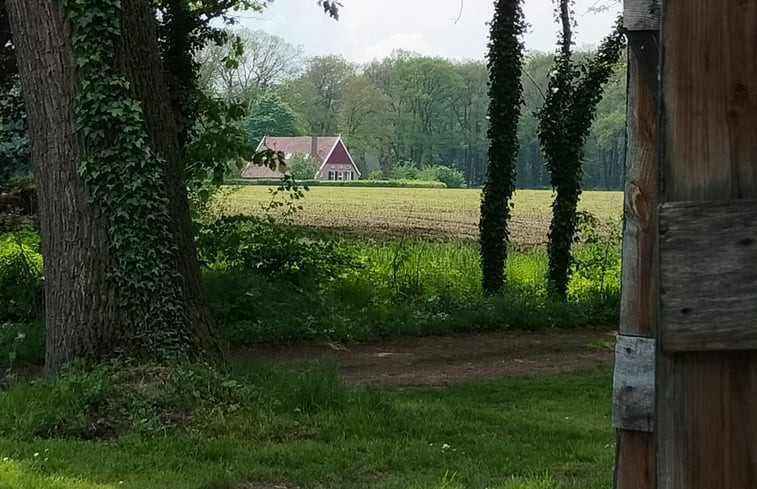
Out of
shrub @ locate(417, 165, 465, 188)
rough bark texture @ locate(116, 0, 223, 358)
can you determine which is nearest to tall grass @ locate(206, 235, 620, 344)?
rough bark texture @ locate(116, 0, 223, 358)

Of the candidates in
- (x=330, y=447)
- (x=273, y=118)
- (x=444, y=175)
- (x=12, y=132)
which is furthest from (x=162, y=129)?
(x=444, y=175)

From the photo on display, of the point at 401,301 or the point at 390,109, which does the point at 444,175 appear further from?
the point at 401,301

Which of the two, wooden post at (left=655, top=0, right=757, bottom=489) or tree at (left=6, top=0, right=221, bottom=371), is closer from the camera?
wooden post at (left=655, top=0, right=757, bottom=489)

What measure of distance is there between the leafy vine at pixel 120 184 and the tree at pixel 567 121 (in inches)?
351

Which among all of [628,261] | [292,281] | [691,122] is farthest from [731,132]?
[292,281]

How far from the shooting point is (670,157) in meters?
1.41

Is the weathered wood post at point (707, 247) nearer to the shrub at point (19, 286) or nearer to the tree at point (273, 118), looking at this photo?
the shrub at point (19, 286)

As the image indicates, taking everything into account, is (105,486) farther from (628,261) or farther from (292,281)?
(292,281)

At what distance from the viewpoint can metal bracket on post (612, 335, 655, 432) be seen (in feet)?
7.32

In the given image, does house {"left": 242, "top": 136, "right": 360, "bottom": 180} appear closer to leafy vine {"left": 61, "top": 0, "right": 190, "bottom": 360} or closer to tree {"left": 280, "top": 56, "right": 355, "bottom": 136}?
tree {"left": 280, "top": 56, "right": 355, "bottom": 136}

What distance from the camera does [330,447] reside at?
5586 mm

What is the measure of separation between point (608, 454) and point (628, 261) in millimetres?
3885

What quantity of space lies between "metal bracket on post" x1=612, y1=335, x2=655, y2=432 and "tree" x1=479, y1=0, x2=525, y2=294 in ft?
39.7

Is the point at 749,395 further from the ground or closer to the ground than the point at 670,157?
closer to the ground
